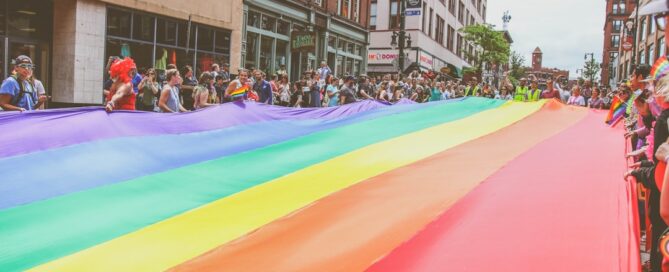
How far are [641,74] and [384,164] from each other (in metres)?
3.27

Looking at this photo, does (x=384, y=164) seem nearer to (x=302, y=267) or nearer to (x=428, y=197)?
(x=428, y=197)

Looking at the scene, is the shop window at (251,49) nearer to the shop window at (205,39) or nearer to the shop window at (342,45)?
the shop window at (205,39)

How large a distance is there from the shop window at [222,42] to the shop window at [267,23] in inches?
A: 104

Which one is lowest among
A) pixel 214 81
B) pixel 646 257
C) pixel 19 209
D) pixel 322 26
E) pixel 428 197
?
pixel 646 257

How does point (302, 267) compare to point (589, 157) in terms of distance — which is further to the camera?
point (589, 157)

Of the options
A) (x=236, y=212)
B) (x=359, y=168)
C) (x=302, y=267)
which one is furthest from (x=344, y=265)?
(x=359, y=168)

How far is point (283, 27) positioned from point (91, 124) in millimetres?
19146

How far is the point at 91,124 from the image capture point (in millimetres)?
6066

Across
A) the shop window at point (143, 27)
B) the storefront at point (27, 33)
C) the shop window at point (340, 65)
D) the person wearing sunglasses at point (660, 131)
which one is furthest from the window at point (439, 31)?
the person wearing sunglasses at point (660, 131)

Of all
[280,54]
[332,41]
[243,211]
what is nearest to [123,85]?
[243,211]

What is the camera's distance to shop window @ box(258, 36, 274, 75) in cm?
2309

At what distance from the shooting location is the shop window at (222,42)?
2000 cm

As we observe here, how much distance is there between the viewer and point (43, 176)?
5.02 metres

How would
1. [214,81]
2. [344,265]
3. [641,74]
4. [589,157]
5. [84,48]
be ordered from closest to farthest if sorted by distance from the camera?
[344,265], [589,157], [641,74], [214,81], [84,48]
